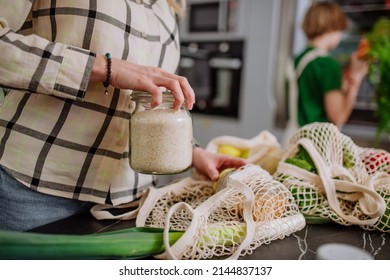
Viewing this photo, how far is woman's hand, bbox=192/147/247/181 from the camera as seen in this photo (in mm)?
715

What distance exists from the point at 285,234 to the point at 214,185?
0.62ft

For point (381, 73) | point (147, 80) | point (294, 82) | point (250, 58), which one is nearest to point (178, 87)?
point (147, 80)

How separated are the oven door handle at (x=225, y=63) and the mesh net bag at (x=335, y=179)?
1471 mm

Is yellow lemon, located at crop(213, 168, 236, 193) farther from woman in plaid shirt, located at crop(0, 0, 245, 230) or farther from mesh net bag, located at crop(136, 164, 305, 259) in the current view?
woman in plaid shirt, located at crop(0, 0, 245, 230)

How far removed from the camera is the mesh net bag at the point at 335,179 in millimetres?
572

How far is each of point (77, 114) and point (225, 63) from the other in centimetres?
161

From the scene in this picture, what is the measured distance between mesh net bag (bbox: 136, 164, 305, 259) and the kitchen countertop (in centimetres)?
1

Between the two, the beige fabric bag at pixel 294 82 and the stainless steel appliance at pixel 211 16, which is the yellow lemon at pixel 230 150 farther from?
Answer: the stainless steel appliance at pixel 211 16

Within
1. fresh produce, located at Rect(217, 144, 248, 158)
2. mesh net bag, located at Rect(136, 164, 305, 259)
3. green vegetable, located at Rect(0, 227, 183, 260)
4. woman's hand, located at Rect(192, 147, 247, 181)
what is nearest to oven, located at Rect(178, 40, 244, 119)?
fresh produce, located at Rect(217, 144, 248, 158)

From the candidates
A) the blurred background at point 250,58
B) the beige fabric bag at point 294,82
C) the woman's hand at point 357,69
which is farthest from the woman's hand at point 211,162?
the blurred background at point 250,58

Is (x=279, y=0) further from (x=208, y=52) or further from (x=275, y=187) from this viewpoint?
(x=275, y=187)

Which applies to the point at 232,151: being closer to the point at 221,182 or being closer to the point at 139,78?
the point at 221,182

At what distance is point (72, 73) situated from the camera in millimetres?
505

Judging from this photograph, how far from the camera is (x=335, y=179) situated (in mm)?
611
